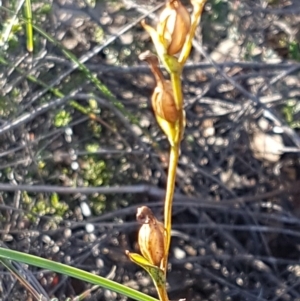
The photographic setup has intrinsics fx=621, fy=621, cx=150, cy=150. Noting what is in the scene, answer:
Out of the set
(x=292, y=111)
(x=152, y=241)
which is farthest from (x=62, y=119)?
(x=152, y=241)

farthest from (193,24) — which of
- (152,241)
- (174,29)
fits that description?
(152,241)

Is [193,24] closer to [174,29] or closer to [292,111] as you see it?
[174,29]

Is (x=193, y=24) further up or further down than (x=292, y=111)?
further up

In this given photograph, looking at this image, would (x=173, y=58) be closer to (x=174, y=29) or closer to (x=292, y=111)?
(x=174, y=29)

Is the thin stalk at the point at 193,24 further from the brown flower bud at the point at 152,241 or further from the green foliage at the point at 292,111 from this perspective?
the green foliage at the point at 292,111

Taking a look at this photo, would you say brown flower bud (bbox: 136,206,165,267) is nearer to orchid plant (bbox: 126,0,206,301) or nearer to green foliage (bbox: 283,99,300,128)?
orchid plant (bbox: 126,0,206,301)

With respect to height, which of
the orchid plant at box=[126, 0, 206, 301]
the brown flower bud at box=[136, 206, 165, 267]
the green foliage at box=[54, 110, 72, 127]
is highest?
the orchid plant at box=[126, 0, 206, 301]

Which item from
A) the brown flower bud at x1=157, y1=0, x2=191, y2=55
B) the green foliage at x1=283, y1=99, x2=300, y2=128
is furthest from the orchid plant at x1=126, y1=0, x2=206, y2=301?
the green foliage at x1=283, y1=99, x2=300, y2=128

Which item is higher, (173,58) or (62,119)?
(173,58)

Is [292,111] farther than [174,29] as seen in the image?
Yes
